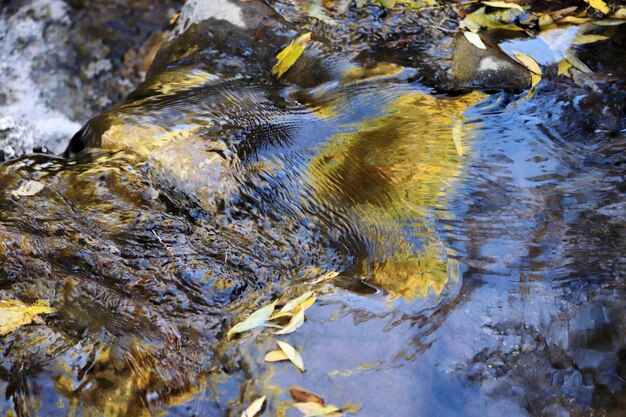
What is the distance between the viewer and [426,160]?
122 inches

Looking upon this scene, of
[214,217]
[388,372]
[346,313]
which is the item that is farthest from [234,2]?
[388,372]

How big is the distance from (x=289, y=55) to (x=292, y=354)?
2580mm

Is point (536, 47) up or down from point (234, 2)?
down

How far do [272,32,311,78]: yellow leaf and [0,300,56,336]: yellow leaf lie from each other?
2.37 meters

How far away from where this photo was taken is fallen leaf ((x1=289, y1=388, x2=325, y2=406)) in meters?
2.04

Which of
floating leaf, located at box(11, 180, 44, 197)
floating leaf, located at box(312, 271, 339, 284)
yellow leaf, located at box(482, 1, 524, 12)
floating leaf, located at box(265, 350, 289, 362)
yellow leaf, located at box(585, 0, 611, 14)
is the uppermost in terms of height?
yellow leaf, located at box(482, 1, 524, 12)

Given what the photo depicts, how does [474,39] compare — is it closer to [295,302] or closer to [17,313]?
[295,302]

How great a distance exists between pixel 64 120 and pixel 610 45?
4.45 meters

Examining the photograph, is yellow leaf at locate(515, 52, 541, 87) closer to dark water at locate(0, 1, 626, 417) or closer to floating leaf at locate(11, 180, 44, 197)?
dark water at locate(0, 1, 626, 417)

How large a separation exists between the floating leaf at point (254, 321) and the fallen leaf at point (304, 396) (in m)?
0.34

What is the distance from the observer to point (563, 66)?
393cm

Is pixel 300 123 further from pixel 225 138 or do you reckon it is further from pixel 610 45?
pixel 610 45

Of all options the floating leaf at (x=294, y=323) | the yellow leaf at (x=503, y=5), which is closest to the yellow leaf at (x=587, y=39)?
the yellow leaf at (x=503, y=5)

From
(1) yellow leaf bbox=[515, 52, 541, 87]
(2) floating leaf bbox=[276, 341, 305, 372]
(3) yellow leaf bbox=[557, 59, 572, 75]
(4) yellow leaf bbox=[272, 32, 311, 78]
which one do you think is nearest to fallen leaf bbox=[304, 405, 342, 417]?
(2) floating leaf bbox=[276, 341, 305, 372]
